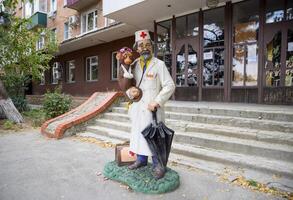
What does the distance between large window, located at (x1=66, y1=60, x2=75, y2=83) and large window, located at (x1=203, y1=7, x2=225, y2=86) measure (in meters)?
11.2

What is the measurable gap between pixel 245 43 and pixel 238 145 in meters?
4.34

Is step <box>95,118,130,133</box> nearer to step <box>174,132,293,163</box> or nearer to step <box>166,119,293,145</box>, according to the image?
step <box>166,119,293,145</box>

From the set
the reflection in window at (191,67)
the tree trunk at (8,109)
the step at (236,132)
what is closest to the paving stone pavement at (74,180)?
the step at (236,132)

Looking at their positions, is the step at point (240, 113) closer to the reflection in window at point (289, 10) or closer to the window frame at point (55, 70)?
the reflection in window at point (289, 10)

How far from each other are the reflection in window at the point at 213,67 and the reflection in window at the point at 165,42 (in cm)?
151

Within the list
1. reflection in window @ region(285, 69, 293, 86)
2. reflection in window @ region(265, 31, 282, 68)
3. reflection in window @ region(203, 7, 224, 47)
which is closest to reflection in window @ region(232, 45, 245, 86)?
reflection in window @ region(203, 7, 224, 47)

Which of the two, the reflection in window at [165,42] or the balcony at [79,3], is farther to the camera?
the balcony at [79,3]

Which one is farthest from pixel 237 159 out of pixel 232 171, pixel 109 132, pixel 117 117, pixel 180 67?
pixel 180 67

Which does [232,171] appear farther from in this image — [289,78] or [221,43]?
[221,43]

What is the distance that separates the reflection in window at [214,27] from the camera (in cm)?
829

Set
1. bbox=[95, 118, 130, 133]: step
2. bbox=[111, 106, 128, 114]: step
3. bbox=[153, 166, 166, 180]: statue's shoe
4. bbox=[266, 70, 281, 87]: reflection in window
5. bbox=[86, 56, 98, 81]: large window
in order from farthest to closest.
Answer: bbox=[86, 56, 98, 81]: large window, bbox=[111, 106, 128, 114]: step, bbox=[266, 70, 281, 87]: reflection in window, bbox=[95, 118, 130, 133]: step, bbox=[153, 166, 166, 180]: statue's shoe

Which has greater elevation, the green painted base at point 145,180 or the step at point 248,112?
the step at point 248,112

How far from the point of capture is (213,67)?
8.39 metres

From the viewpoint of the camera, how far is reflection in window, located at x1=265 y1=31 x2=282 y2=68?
23.4ft
